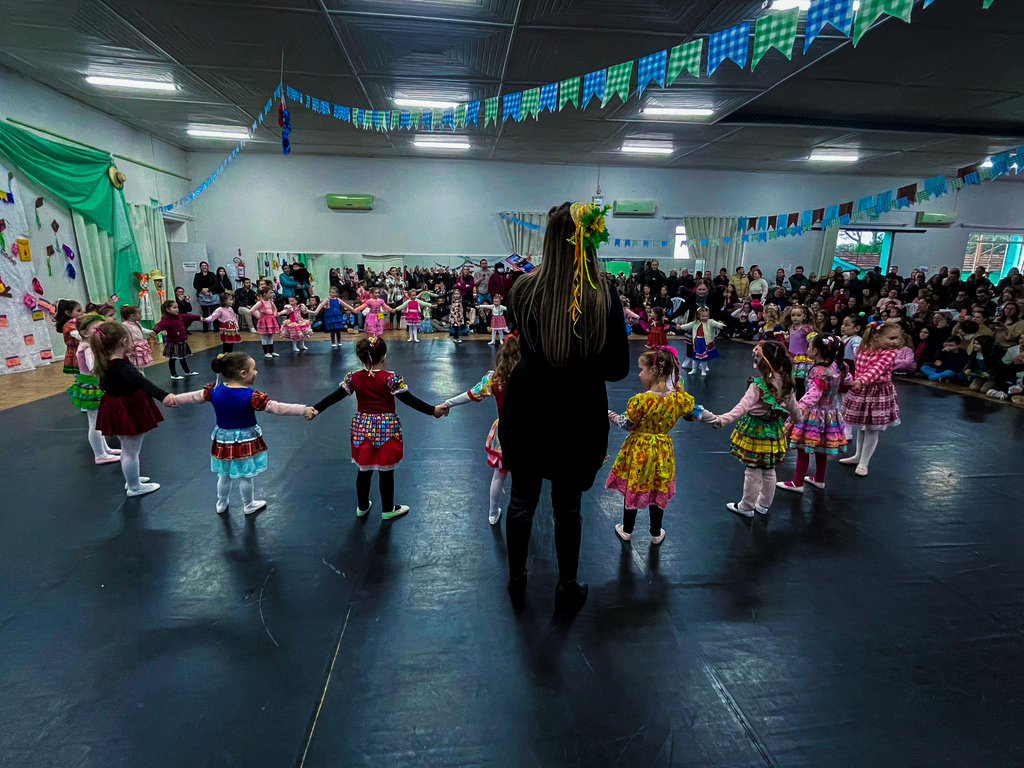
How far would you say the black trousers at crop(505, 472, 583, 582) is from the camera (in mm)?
2287

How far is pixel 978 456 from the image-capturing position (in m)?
4.95

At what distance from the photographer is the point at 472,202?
48.6 feet

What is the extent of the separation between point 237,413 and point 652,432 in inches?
102

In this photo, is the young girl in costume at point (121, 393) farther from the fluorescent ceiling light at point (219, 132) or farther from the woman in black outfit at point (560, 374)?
the fluorescent ceiling light at point (219, 132)

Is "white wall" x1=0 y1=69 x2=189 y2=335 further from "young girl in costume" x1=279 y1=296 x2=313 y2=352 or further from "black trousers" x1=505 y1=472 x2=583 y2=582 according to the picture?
"black trousers" x1=505 y1=472 x2=583 y2=582

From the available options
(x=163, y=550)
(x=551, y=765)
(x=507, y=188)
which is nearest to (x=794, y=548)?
(x=551, y=765)

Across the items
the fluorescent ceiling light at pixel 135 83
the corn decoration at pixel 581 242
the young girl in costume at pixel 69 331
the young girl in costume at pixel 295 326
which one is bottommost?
the young girl in costume at pixel 295 326

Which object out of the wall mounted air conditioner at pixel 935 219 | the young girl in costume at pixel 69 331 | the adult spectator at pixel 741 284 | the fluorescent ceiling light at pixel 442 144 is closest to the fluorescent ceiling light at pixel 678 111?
the fluorescent ceiling light at pixel 442 144

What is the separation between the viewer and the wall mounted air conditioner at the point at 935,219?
1587 centimetres

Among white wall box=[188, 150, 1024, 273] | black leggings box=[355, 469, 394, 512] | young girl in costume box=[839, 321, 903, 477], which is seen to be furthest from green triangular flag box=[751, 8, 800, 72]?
white wall box=[188, 150, 1024, 273]

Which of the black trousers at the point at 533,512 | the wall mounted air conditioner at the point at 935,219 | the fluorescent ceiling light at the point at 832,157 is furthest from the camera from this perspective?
the wall mounted air conditioner at the point at 935,219

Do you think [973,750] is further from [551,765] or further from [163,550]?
[163,550]

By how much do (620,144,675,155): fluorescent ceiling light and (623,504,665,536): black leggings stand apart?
1138cm

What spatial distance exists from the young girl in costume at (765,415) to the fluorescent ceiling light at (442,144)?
1086 cm
